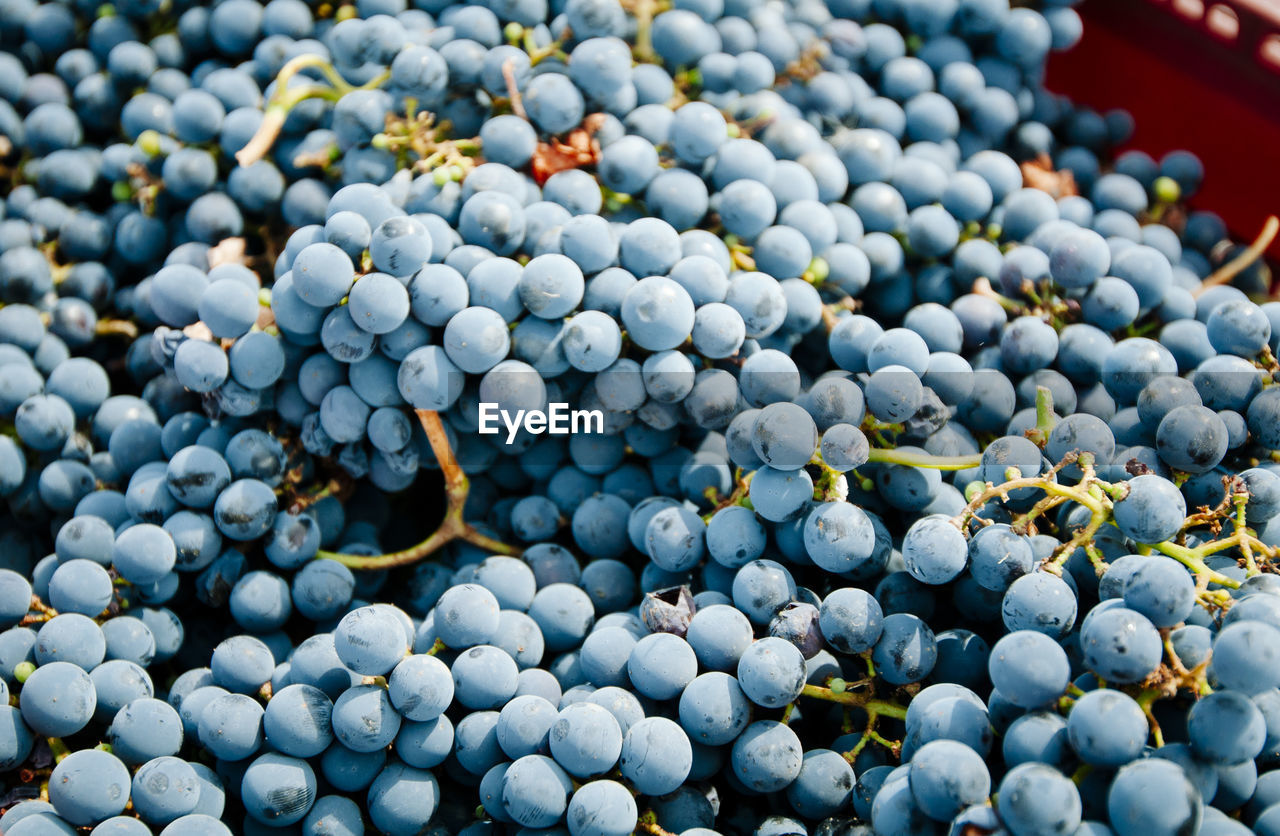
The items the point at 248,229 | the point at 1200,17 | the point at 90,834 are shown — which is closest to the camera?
the point at 90,834

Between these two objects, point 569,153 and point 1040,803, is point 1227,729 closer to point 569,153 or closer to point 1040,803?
point 1040,803

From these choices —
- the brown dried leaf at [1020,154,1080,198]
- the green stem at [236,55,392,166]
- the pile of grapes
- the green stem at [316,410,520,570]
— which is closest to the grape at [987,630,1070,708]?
the pile of grapes

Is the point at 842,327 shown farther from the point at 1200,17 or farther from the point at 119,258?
the point at 119,258

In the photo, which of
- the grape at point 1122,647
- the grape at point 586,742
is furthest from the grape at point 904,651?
the grape at point 586,742

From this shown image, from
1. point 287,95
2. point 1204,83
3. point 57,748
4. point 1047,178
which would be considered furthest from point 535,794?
point 1204,83

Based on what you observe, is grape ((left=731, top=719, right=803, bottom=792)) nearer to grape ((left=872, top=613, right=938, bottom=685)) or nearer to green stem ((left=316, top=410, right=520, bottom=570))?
grape ((left=872, top=613, right=938, bottom=685))

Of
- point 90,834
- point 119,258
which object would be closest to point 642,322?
point 90,834

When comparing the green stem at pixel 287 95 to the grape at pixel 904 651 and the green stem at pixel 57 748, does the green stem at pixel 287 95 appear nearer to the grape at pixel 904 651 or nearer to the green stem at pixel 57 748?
the green stem at pixel 57 748
